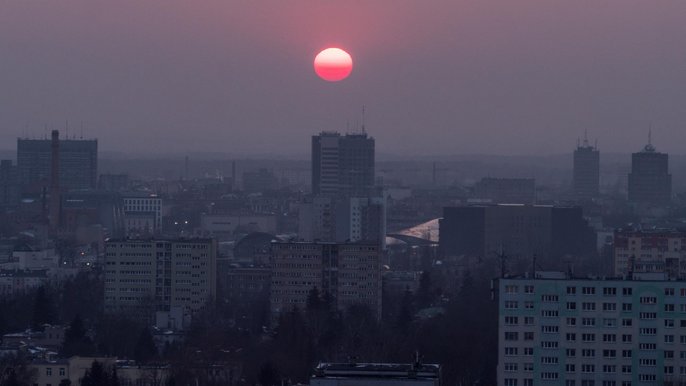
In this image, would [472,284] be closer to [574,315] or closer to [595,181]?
[574,315]

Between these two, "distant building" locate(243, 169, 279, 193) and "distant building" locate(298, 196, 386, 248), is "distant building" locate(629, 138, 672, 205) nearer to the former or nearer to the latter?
"distant building" locate(243, 169, 279, 193)

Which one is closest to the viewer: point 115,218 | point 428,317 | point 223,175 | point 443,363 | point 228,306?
point 443,363

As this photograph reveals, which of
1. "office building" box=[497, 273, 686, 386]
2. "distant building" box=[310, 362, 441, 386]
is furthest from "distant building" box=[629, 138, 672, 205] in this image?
"distant building" box=[310, 362, 441, 386]

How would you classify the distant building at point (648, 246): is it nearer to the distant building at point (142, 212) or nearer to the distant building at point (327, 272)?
the distant building at point (327, 272)

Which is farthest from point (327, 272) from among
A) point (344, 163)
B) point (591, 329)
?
point (344, 163)

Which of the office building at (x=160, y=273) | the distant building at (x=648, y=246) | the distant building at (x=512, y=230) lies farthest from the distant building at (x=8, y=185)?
the office building at (x=160, y=273)

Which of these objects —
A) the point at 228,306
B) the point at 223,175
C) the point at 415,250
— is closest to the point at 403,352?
the point at 228,306
